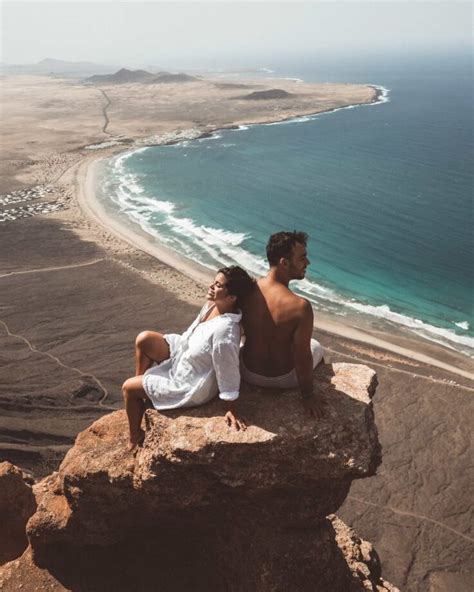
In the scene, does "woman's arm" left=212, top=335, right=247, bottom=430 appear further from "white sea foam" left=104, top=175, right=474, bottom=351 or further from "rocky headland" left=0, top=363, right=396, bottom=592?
"white sea foam" left=104, top=175, right=474, bottom=351

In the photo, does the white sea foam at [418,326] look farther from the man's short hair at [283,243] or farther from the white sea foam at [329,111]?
the white sea foam at [329,111]

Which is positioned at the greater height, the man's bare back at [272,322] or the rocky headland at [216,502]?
the man's bare back at [272,322]

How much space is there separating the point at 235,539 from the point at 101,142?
7385 cm

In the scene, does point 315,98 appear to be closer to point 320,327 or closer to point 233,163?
point 233,163

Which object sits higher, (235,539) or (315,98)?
(315,98)

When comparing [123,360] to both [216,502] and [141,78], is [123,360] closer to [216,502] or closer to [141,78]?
[216,502]

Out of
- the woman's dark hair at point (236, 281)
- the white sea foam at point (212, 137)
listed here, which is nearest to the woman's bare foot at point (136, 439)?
the woman's dark hair at point (236, 281)

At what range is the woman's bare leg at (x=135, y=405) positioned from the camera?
6.82 meters

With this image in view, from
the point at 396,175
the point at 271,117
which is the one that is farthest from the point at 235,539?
the point at 271,117

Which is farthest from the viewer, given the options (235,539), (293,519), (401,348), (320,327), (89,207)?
(89,207)

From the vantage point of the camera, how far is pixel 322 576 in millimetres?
7383

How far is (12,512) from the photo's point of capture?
32.4 feet

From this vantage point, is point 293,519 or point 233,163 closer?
point 293,519

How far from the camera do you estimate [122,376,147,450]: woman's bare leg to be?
22.4 ft
